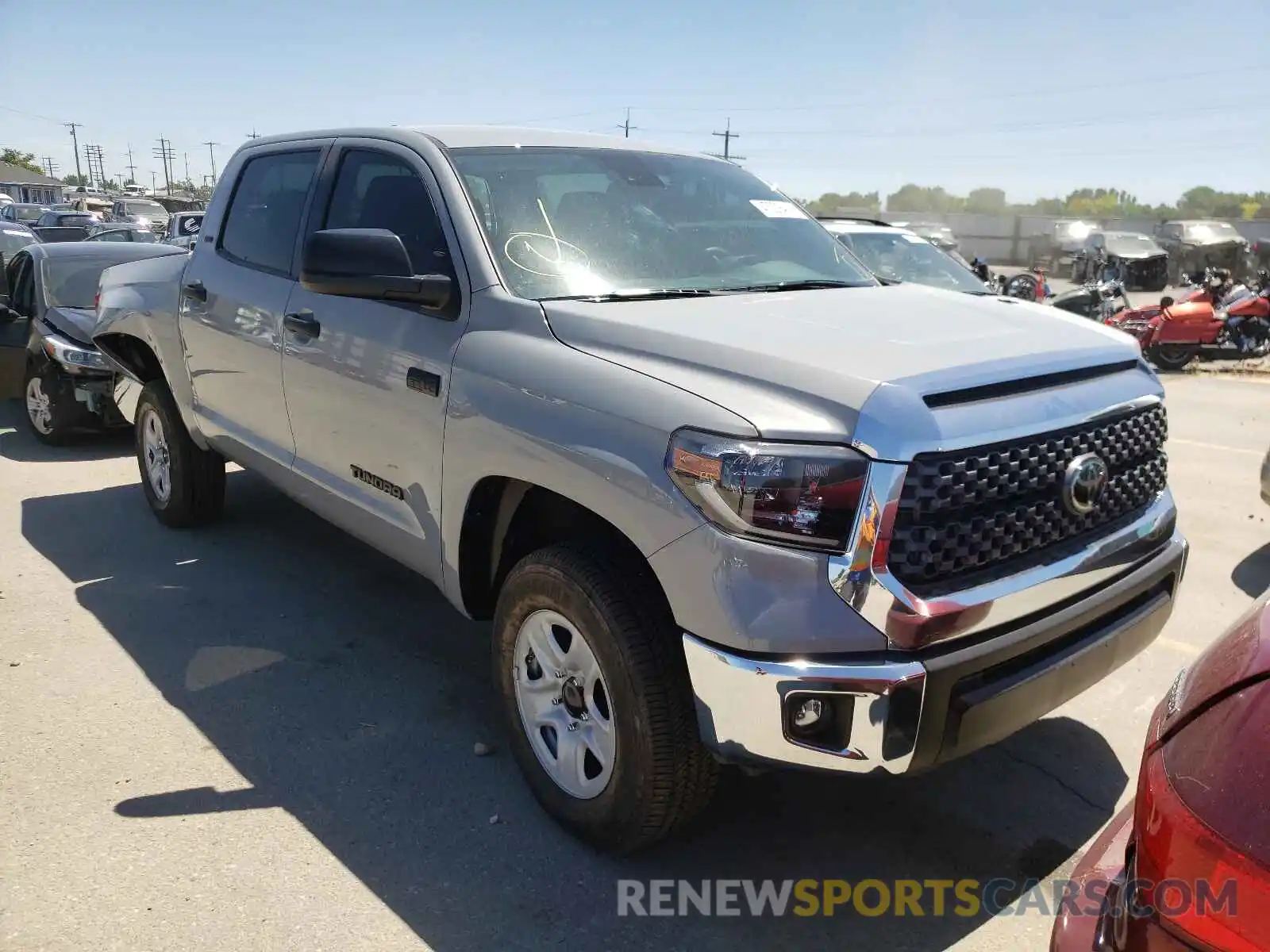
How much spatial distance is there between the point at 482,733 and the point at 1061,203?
93308 millimetres

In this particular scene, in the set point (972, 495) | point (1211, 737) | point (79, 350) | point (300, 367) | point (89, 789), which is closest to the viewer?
point (1211, 737)

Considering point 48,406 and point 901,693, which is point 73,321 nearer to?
point 48,406

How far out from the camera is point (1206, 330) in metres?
13.0

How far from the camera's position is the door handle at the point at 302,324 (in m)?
3.84

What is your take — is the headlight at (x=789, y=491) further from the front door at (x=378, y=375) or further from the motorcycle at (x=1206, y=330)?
the motorcycle at (x=1206, y=330)

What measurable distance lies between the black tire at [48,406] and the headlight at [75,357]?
1.13 ft

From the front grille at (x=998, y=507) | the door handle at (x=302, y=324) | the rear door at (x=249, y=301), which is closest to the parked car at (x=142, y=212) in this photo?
the rear door at (x=249, y=301)

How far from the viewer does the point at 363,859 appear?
290 centimetres

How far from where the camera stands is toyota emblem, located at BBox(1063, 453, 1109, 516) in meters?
2.59

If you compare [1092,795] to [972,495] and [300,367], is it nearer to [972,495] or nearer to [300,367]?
[972,495]

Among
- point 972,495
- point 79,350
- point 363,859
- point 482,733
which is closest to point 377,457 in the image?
point 482,733

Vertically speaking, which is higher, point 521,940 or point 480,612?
point 480,612

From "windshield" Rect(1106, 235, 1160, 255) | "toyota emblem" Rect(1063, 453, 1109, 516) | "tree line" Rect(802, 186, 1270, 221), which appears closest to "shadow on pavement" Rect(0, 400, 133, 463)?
"toyota emblem" Rect(1063, 453, 1109, 516)

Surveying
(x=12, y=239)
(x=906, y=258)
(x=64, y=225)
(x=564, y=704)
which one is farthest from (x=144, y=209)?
(x=564, y=704)
